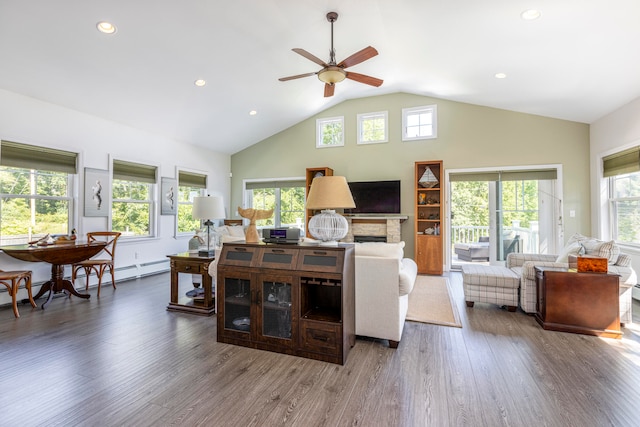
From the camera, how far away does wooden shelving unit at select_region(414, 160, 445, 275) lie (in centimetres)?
588

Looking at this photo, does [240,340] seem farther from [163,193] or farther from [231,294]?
[163,193]

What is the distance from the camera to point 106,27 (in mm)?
3213

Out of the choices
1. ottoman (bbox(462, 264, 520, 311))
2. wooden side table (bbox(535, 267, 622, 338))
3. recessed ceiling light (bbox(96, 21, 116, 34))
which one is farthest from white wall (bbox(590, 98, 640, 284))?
recessed ceiling light (bbox(96, 21, 116, 34))

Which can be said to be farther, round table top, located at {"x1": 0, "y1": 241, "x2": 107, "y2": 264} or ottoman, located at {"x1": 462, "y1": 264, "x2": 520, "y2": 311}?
ottoman, located at {"x1": 462, "y1": 264, "x2": 520, "y2": 311}

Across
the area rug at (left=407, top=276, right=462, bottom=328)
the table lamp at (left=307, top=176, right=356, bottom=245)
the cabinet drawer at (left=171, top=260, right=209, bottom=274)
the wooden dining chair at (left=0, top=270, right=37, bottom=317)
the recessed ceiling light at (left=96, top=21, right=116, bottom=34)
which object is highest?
the recessed ceiling light at (left=96, top=21, right=116, bottom=34)

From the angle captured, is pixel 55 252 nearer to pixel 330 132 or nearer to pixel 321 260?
pixel 321 260

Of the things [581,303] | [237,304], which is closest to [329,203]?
[237,304]

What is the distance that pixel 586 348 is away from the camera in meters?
2.60

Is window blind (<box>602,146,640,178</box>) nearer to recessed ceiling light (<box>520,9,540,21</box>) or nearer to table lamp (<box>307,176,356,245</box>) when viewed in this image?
recessed ceiling light (<box>520,9,540,21</box>)

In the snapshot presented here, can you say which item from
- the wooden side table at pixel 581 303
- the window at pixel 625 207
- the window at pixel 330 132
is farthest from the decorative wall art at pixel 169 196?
the window at pixel 625 207

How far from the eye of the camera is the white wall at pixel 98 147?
3881 mm

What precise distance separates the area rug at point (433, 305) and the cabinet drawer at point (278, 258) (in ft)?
5.54

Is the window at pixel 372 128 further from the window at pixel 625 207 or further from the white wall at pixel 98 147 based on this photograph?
the window at pixel 625 207

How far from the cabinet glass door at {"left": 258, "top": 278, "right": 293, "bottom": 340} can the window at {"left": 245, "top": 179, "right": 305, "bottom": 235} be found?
4698 millimetres
